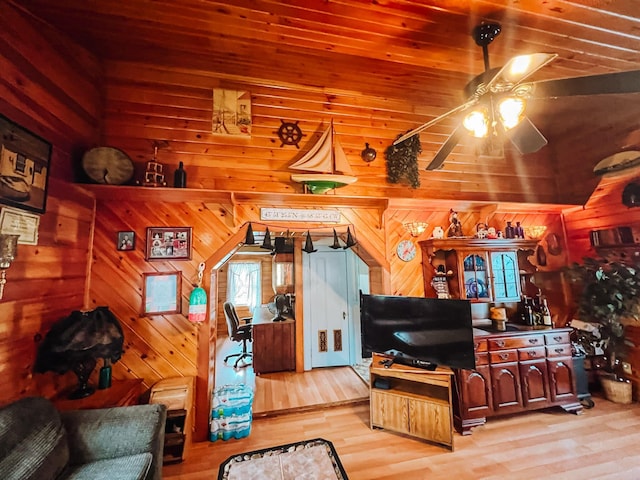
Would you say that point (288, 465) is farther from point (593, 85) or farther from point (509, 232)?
point (509, 232)

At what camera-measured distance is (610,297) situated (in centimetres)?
295

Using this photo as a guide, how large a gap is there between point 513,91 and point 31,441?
3.41 m

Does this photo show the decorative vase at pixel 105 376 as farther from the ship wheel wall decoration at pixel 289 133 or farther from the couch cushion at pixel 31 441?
the ship wheel wall decoration at pixel 289 133

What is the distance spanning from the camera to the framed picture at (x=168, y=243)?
2.67m

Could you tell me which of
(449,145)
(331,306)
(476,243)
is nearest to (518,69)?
(449,145)

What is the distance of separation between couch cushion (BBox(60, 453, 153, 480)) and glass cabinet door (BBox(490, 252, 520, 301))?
3536 mm

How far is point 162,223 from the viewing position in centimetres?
272

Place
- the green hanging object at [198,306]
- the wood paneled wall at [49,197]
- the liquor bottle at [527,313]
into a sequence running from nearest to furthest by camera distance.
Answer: the wood paneled wall at [49,197], the green hanging object at [198,306], the liquor bottle at [527,313]

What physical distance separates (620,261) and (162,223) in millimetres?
5188

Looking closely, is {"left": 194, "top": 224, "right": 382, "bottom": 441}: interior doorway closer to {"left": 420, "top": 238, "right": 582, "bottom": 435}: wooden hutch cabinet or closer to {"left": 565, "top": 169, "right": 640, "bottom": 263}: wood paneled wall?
{"left": 420, "top": 238, "right": 582, "bottom": 435}: wooden hutch cabinet

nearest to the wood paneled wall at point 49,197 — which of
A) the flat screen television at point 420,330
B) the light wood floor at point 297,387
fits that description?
the light wood floor at point 297,387

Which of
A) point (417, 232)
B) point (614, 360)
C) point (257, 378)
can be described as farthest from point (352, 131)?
point (614, 360)

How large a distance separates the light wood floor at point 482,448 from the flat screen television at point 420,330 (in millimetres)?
711

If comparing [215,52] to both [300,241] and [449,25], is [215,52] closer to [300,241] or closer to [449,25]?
[449,25]
